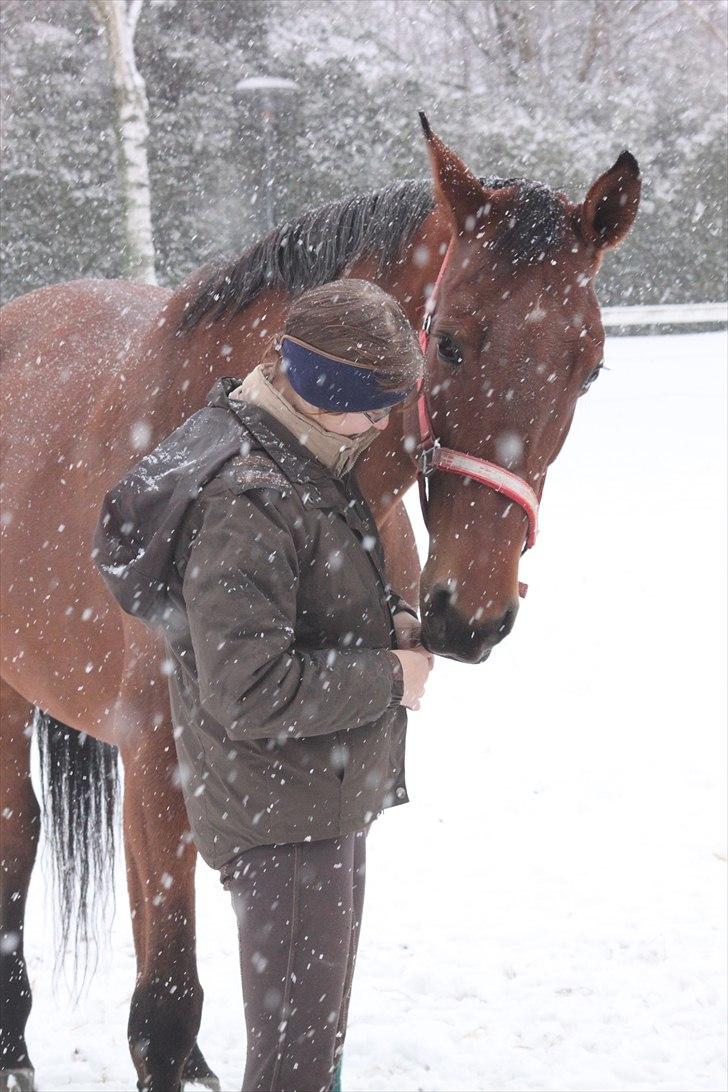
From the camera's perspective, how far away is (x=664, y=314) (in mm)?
12555

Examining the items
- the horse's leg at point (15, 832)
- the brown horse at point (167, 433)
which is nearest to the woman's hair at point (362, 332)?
the brown horse at point (167, 433)

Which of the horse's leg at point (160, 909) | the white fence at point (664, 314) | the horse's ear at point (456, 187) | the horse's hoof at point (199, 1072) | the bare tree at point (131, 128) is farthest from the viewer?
the white fence at point (664, 314)

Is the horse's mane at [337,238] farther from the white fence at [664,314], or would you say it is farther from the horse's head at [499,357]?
the white fence at [664,314]

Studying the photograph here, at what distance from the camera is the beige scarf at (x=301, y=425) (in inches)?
65.6

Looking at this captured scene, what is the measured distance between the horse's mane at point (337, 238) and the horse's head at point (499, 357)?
0.19ft

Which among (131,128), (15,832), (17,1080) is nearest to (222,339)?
(15,832)

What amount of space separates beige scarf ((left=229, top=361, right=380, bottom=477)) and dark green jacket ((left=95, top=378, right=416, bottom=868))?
1cm

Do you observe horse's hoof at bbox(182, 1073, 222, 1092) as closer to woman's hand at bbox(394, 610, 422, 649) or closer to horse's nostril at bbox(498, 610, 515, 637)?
woman's hand at bbox(394, 610, 422, 649)

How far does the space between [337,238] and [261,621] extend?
0.92 metres

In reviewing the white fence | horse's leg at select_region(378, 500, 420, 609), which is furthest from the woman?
the white fence

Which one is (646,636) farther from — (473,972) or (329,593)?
(329,593)

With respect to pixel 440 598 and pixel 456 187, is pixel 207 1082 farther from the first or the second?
pixel 456 187

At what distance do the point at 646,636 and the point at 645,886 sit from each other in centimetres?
240

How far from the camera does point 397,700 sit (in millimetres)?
1688
